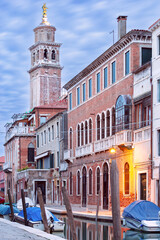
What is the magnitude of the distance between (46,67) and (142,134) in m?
42.5

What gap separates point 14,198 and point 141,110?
32884mm

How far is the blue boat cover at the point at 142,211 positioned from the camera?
20.6m

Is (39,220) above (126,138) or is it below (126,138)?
below

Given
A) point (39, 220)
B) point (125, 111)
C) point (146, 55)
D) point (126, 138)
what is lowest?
point (39, 220)

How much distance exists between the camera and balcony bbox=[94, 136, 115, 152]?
31.1 metres

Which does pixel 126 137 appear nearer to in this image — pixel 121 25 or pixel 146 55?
pixel 146 55

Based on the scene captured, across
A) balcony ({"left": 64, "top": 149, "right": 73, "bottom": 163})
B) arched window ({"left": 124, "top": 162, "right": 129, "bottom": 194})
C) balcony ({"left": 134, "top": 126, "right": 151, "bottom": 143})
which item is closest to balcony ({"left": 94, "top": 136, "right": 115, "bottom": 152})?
arched window ({"left": 124, "top": 162, "right": 129, "bottom": 194})

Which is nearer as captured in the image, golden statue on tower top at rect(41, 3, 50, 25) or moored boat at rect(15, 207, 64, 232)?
moored boat at rect(15, 207, 64, 232)

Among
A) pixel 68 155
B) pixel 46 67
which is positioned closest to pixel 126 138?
pixel 68 155

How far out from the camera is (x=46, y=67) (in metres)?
68.6

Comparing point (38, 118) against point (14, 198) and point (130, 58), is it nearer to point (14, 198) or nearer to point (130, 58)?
point (14, 198)

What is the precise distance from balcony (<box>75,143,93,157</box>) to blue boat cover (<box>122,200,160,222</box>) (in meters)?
14.6

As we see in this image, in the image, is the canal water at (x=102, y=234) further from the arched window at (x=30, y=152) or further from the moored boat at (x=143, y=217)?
the arched window at (x=30, y=152)

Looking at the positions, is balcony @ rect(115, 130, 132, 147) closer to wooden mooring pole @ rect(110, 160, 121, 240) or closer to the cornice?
the cornice
